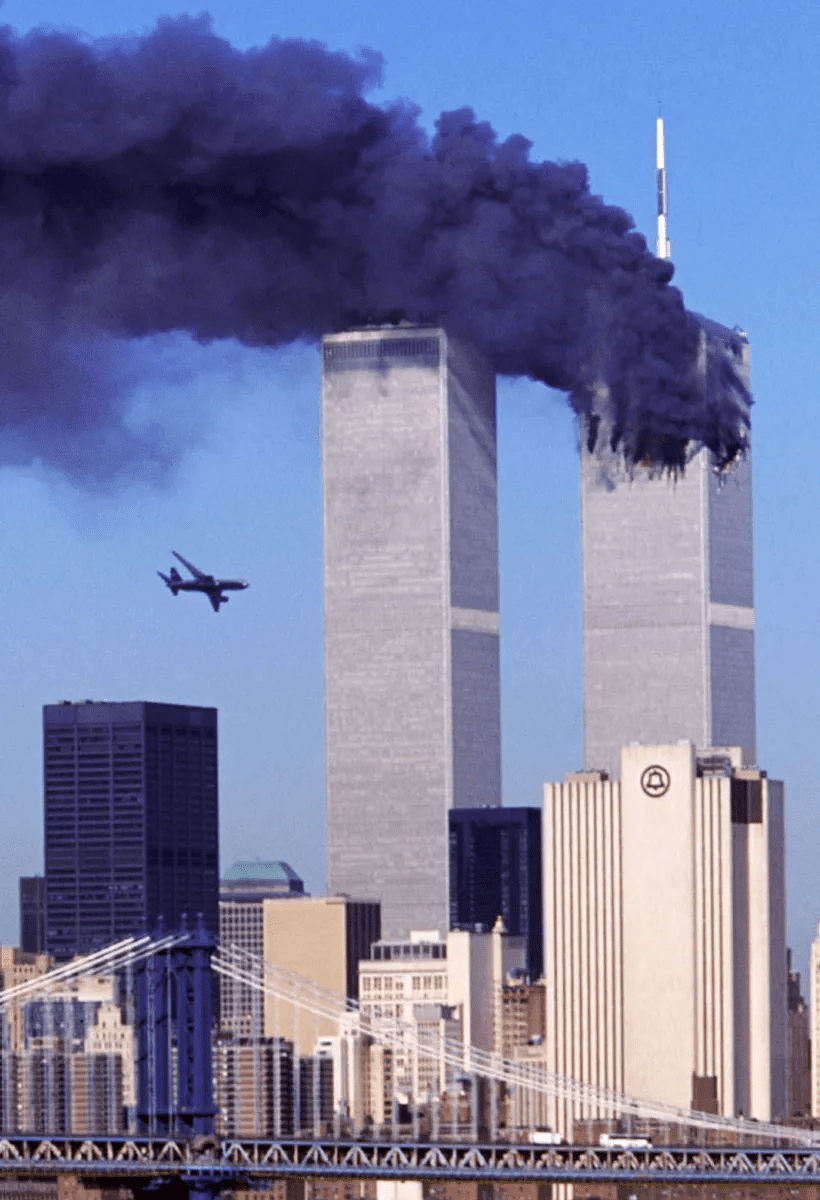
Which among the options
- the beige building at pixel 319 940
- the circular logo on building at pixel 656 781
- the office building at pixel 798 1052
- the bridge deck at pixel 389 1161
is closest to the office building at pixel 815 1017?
the office building at pixel 798 1052

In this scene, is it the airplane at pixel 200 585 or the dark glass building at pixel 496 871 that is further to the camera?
the dark glass building at pixel 496 871

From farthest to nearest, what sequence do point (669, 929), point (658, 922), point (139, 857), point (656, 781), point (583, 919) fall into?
point (139, 857)
point (583, 919)
point (656, 781)
point (658, 922)
point (669, 929)

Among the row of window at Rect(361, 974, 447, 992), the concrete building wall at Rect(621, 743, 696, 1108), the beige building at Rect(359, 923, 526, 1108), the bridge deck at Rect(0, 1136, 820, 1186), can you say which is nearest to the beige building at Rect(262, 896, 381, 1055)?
the beige building at Rect(359, 923, 526, 1108)

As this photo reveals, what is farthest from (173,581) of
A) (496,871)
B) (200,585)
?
(496,871)

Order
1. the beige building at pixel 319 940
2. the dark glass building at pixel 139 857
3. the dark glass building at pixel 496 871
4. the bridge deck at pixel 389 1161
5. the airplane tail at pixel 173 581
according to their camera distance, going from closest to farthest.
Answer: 1. the bridge deck at pixel 389 1161
2. the airplane tail at pixel 173 581
3. the beige building at pixel 319 940
4. the dark glass building at pixel 496 871
5. the dark glass building at pixel 139 857

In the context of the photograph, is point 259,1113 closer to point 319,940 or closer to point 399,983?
point 399,983

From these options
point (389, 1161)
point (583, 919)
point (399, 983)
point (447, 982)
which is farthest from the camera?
point (447, 982)

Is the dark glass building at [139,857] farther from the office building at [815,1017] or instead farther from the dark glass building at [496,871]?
the office building at [815,1017]

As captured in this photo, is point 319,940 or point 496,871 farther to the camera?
point 496,871
